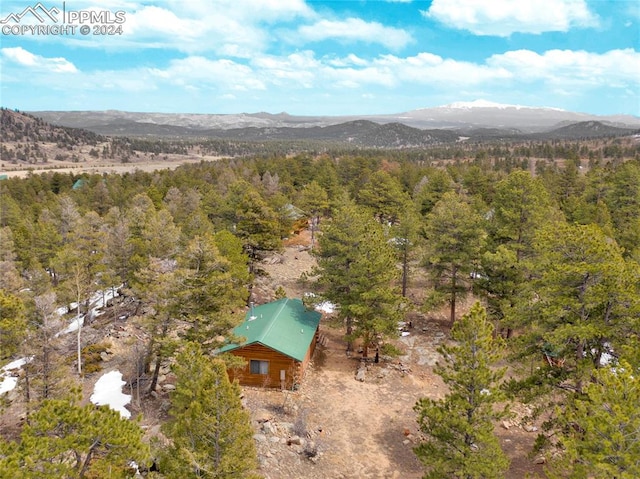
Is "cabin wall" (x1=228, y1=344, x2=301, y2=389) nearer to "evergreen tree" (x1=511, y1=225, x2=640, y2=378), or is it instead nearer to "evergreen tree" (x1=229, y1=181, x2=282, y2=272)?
"evergreen tree" (x1=229, y1=181, x2=282, y2=272)

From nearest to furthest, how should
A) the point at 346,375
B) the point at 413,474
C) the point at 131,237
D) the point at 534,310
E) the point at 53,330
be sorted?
the point at 534,310
the point at 413,474
the point at 53,330
the point at 346,375
the point at 131,237

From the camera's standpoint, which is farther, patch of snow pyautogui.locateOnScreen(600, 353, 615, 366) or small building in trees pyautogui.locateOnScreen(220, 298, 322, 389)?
small building in trees pyautogui.locateOnScreen(220, 298, 322, 389)

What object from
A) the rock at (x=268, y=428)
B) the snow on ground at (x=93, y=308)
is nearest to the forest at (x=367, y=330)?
the snow on ground at (x=93, y=308)

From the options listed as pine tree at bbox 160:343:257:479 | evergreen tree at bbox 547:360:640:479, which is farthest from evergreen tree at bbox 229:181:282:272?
evergreen tree at bbox 547:360:640:479

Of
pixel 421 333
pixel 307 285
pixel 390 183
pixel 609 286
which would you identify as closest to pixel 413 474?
pixel 609 286

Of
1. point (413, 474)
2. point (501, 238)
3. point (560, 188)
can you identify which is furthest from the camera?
point (560, 188)

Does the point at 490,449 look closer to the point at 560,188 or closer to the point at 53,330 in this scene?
the point at 53,330
